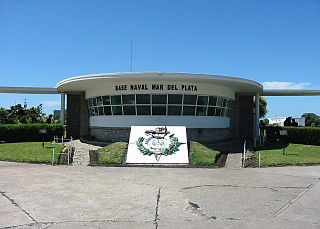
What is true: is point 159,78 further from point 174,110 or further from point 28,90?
point 28,90

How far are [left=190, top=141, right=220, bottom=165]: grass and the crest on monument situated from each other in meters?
0.87

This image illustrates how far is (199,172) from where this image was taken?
1121 cm

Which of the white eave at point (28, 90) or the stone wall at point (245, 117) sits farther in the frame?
the stone wall at point (245, 117)

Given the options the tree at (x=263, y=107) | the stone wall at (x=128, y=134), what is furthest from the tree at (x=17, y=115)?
the tree at (x=263, y=107)

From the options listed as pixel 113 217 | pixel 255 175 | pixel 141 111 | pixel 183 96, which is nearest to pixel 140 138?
pixel 141 111

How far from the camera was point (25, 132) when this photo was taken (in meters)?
22.4

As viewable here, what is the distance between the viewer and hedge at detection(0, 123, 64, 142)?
21.8 metres

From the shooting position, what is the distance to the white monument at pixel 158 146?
13.4 metres

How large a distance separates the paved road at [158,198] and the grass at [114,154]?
6.30ft

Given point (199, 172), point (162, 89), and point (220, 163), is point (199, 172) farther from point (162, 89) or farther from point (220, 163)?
point (162, 89)

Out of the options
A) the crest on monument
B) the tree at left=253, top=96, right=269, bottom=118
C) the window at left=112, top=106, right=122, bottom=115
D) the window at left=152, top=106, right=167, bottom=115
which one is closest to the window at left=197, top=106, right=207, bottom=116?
the window at left=152, top=106, right=167, bottom=115

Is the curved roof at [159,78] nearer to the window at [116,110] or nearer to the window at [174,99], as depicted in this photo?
the window at [174,99]

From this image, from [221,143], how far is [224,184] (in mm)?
11536

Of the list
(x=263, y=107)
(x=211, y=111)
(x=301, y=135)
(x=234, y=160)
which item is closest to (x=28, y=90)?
(x=211, y=111)
